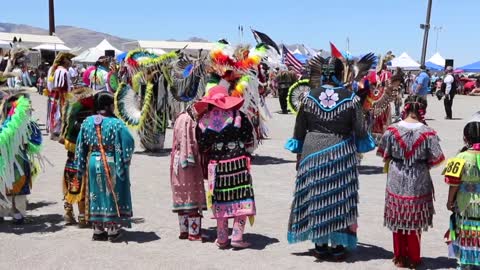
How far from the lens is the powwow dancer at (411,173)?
4.72 metres

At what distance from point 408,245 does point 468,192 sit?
717 mm

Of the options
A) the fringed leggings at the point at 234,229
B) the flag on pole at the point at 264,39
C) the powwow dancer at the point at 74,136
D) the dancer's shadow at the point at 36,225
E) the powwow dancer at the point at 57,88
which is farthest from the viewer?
the powwow dancer at the point at 57,88

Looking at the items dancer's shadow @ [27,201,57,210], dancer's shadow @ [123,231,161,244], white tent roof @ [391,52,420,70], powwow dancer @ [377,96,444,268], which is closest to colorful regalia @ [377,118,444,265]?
powwow dancer @ [377,96,444,268]

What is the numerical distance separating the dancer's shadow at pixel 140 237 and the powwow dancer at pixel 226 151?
0.82 metres

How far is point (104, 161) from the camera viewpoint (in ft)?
18.0

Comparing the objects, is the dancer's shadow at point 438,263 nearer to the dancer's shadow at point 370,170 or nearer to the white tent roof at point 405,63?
the dancer's shadow at point 370,170

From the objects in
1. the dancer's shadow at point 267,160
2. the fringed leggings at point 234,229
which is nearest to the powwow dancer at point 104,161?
the fringed leggings at point 234,229

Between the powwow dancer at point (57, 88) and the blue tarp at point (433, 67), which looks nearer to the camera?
the powwow dancer at point (57, 88)

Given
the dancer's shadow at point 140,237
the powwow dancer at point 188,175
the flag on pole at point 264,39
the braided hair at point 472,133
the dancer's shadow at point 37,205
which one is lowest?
the dancer's shadow at point 37,205

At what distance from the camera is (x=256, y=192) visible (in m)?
7.95

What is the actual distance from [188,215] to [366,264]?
5.35 ft

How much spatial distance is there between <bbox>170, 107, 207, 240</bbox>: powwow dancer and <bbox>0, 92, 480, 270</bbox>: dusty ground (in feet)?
0.73

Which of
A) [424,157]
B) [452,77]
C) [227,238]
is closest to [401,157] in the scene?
[424,157]

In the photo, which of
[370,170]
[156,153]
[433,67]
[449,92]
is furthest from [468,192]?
[433,67]
